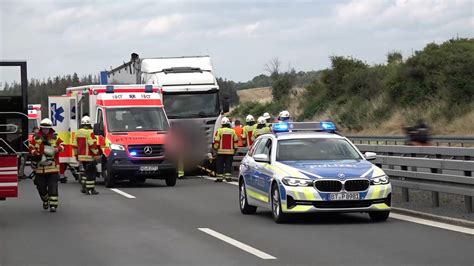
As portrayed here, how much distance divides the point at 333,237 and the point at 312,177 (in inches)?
59.7

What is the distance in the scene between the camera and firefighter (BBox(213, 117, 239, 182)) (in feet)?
85.4

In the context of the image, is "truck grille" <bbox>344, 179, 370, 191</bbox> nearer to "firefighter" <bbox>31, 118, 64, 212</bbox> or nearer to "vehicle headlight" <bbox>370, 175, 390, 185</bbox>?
"vehicle headlight" <bbox>370, 175, 390, 185</bbox>

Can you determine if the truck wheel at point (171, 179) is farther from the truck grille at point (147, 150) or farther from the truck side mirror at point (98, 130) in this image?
the truck side mirror at point (98, 130)

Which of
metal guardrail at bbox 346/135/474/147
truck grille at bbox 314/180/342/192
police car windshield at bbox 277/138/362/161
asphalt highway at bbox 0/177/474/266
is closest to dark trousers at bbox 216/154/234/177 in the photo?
asphalt highway at bbox 0/177/474/266

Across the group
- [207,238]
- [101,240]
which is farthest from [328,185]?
[101,240]

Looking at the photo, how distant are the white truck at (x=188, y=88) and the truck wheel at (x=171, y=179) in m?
4.10

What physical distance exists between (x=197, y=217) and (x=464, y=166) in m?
4.50

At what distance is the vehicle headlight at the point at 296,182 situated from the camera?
548 inches

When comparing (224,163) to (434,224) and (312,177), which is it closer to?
(312,177)

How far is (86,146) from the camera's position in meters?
21.7

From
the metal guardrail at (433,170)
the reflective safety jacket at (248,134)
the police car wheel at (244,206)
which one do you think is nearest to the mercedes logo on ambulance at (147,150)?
the reflective safety jacket at (248,134)

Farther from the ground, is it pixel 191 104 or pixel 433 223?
pixel 191 104

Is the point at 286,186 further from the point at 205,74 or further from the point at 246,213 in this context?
the point at 205,74

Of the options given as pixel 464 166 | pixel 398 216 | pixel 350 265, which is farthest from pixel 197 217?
pixel 350 265
